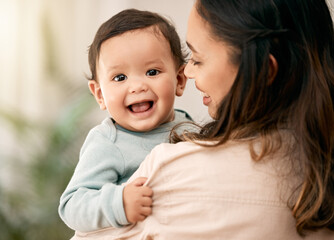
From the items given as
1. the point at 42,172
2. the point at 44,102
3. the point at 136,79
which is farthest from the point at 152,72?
the point at 44,102

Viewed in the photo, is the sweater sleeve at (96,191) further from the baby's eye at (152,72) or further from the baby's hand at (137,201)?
the baby's eye at (152,72)

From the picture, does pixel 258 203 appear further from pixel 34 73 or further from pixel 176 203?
pixel 34 73

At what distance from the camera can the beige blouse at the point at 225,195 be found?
106 cm

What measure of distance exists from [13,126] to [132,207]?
221 centimetres

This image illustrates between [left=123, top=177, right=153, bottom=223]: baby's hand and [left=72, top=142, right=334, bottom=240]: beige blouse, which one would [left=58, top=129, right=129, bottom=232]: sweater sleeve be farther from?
[left=72, top=142, right=334, bottom=240]: beige blouse

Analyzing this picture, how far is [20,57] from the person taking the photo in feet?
11.2

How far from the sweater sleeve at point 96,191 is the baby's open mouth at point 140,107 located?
126 millimetres

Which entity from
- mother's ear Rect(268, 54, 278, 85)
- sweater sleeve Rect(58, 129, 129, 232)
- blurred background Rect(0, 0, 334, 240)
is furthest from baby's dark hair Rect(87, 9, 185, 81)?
blurred background Rect(0, 0, 334, 240)

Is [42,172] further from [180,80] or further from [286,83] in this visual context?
[286,83]

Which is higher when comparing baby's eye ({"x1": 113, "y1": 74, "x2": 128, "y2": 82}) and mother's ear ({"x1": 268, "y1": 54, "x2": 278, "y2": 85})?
mother's ear ({"x1": 268, "y1": 54, "x2": 278, "y2": 85})

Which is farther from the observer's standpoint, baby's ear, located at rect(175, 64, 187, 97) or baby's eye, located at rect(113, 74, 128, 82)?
baby's ear, located at rect(175, 64, 187, 97)

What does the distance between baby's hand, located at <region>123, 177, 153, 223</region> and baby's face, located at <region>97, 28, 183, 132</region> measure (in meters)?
0.34

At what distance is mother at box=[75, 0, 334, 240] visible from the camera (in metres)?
1.06

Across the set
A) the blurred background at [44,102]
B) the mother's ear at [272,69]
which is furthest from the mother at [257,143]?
the blurred background at [44,102]
